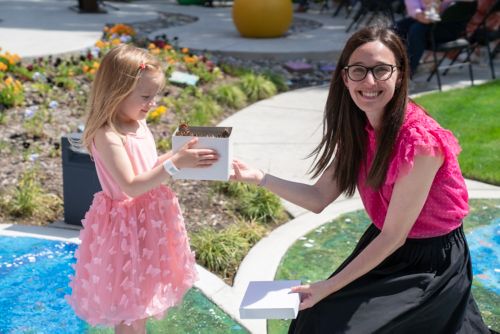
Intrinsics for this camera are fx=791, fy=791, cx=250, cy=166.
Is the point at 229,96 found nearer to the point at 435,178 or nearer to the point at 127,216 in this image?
the point at 127,216

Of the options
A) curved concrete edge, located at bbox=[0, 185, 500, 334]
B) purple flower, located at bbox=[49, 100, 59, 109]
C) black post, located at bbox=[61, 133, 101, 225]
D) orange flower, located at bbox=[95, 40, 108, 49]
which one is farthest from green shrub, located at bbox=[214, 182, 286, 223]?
orange flower, located at bbox=[95, 40, 108, 49]

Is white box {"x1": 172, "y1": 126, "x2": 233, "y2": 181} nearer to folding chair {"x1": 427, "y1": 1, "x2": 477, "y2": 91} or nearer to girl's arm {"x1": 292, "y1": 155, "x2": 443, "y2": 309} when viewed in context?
girl's arm {"x1": 292, "y1": 155, "x2": 443, "y2": 309}

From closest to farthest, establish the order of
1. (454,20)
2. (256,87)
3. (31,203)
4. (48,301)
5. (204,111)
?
1. (48,301)
2. (31,203)
3. (204,111)
4. (256,87)
5. (454,20)

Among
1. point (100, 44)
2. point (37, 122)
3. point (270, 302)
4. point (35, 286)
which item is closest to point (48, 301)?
point (35, 286)

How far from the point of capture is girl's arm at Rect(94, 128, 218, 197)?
301 cm

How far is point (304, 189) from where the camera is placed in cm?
340

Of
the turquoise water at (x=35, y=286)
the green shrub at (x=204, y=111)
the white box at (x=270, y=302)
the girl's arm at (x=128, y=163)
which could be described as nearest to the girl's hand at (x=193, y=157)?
the girl's arm at (x=128, y=163)

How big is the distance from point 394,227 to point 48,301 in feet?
→ 7.40

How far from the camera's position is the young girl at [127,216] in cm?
312

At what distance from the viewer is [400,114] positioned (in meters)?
2.92

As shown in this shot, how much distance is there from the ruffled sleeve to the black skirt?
0.31m

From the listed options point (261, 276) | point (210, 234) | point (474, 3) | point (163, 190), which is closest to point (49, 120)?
point (210, 234)

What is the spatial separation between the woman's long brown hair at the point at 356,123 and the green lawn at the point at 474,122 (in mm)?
3285

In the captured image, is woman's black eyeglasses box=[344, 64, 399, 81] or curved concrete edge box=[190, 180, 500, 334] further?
curved concrete edge box=[190, 180, 500, 334]
